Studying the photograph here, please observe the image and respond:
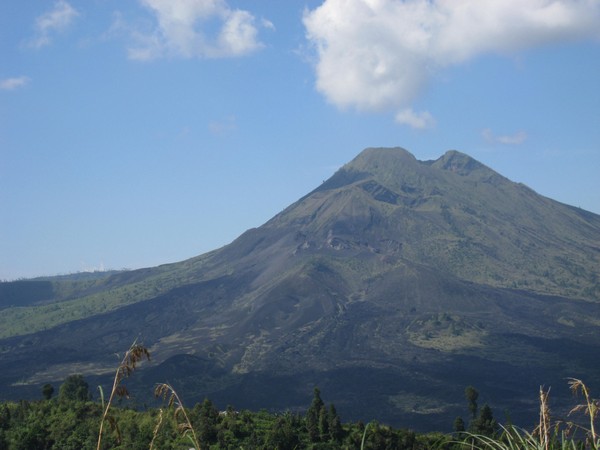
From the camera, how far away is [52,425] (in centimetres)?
4569

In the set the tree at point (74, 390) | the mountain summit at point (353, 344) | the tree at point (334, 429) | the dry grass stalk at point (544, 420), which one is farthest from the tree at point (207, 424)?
the mountain summit at point (353, 344)

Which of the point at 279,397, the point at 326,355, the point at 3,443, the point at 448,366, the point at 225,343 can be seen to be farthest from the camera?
the point at 225,343

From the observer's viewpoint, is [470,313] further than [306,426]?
Yes

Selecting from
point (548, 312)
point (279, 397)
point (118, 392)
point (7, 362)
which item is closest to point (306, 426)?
point (118, 392)

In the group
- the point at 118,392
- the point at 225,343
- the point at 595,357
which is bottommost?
the point at 595,357

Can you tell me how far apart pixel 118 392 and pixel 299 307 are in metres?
178

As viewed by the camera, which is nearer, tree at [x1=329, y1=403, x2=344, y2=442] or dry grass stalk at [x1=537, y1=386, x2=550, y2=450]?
dry grass stalk at [x1=537, y1=386, x2=550, y2=450]

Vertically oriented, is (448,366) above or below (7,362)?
below

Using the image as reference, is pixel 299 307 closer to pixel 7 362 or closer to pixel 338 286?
pixel 338 286

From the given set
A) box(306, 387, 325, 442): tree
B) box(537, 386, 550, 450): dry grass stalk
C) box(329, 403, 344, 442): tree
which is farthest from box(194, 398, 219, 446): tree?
box(537, 386, 550, 450): dry grass stalk

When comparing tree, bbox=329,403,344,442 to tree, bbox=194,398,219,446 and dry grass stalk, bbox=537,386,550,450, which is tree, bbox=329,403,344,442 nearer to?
tree, bbox=194,398,219,446

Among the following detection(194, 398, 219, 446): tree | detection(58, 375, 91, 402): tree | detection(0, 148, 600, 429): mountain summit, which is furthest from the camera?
detection(0, 148, 600, 429): mountain summit

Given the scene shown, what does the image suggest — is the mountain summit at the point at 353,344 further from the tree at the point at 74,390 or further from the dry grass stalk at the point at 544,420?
the dry grass stalk at the point at 544,420

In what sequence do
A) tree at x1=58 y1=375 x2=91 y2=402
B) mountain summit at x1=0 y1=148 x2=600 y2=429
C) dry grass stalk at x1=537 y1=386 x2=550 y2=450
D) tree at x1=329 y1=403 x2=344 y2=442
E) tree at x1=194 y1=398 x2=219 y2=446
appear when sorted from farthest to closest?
1. mountain summit at x1=0 y1=148 x2=600 y2=429
2. tree at x1=58 y1=375 x2=91 y2=402
3. tree at x1=329 y1=403 x2=344 y2=442
4. tree at x1=194 y1=398 x2=219 y2=446
5. dry grass stalk at x1=537 y1=386 x2=550 y2=450
